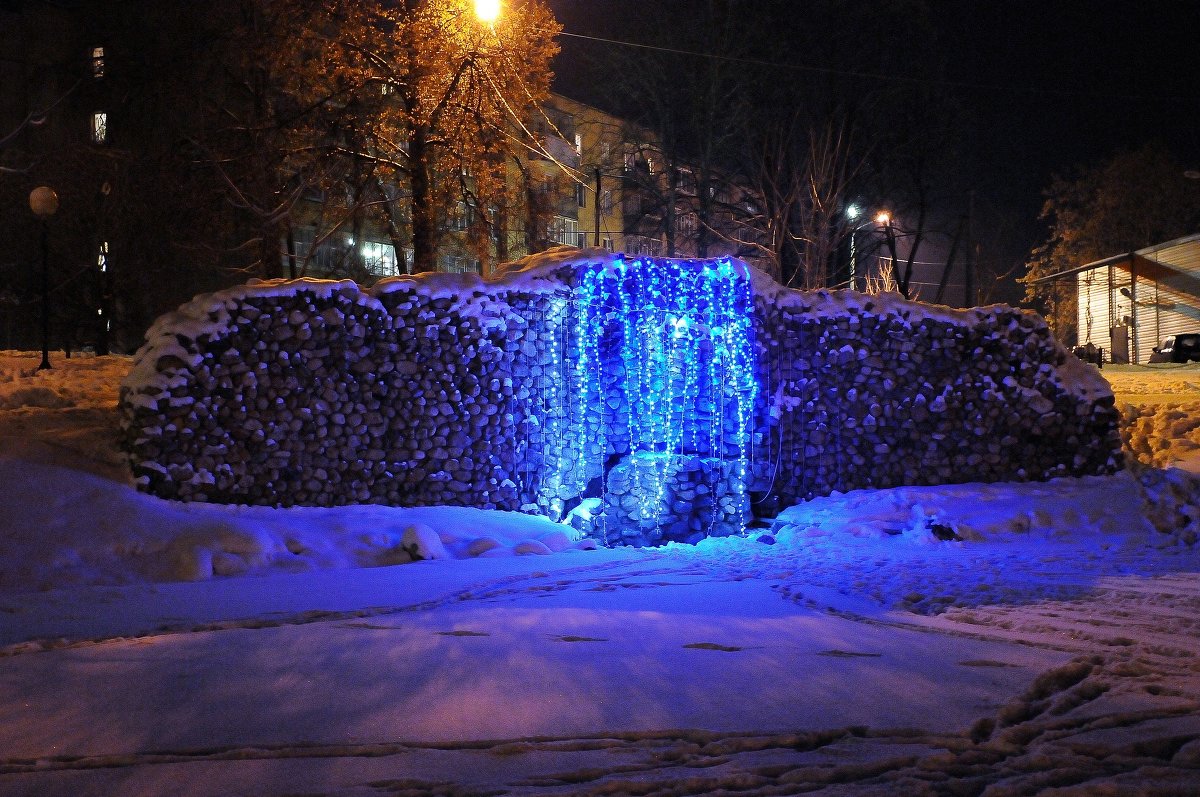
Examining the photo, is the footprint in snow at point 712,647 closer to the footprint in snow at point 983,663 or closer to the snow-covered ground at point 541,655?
the snow-covered ground at point 541,655

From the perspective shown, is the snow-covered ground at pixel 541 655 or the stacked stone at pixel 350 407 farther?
the stacked stone at pixel 350 407

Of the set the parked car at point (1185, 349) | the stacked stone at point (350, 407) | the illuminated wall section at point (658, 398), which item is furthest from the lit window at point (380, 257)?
the parked car at point (1185, 349)

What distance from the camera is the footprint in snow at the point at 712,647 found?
5.30 m

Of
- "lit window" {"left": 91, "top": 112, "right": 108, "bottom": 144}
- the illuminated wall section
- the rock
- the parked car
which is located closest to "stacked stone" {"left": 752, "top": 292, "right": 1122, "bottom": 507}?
the illuminated wall section

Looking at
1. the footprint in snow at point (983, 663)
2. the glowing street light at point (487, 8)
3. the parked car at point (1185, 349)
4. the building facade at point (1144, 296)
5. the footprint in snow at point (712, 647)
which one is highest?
the glowing street light at point (487, 8)

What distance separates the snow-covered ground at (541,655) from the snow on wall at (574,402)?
2.49 feet

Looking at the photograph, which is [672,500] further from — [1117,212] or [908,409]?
[1117,212]

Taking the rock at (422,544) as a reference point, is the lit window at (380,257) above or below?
above

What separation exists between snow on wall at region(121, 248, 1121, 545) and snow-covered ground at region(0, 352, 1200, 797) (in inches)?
29.9

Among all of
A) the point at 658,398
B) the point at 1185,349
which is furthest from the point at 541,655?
the point at 1185,349

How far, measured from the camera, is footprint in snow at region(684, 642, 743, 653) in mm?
5305

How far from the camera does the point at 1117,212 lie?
125 ft

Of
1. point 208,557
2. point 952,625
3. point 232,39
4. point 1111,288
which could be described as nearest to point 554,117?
point 232,39

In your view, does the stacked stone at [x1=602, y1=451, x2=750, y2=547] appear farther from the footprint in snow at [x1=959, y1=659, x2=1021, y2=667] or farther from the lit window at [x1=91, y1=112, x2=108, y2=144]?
the lit window at [x1=91, y1=112, x2=108, y2=144]
